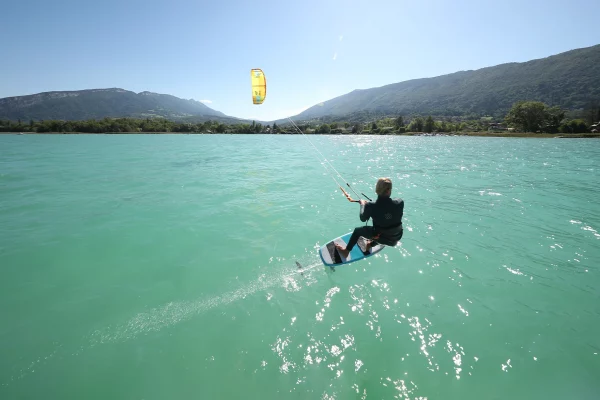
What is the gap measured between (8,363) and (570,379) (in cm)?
1171

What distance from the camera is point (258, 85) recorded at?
21844 millimetres

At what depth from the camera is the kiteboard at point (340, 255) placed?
8664 millimetres

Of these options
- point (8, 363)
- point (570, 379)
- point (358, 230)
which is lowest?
point (570, 379)

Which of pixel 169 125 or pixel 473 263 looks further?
pixel 169 125

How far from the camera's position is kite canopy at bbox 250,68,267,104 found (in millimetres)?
21734

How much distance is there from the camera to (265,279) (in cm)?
851

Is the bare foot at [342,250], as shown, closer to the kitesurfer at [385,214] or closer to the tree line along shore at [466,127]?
the kitesurfer at [385,214]

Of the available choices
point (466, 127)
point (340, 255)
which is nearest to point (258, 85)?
point (340, 255)

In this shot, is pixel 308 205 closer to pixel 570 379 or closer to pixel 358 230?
pixel 358 230

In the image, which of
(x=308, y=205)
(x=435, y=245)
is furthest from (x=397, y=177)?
(x=435, y=245)

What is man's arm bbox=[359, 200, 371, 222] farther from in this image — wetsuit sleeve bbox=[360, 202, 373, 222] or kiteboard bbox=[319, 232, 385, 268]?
kiteboard bbox=[319, 232, 385, 268]

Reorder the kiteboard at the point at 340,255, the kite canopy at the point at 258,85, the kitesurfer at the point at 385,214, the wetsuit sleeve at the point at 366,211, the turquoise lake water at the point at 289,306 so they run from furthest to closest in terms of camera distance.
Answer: the kite canopy at the point at 258,85, the kiteboard at the point at 340,255, the wetsuit sleeve at the point at 366,211, the kitesurfer at the point at 385,214, the turquoise lake water at the point at 289,306

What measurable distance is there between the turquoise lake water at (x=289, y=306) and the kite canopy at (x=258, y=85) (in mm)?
11487

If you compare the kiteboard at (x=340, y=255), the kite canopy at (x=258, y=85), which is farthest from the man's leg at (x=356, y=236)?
the kite canopy at (x=258, y=85)
